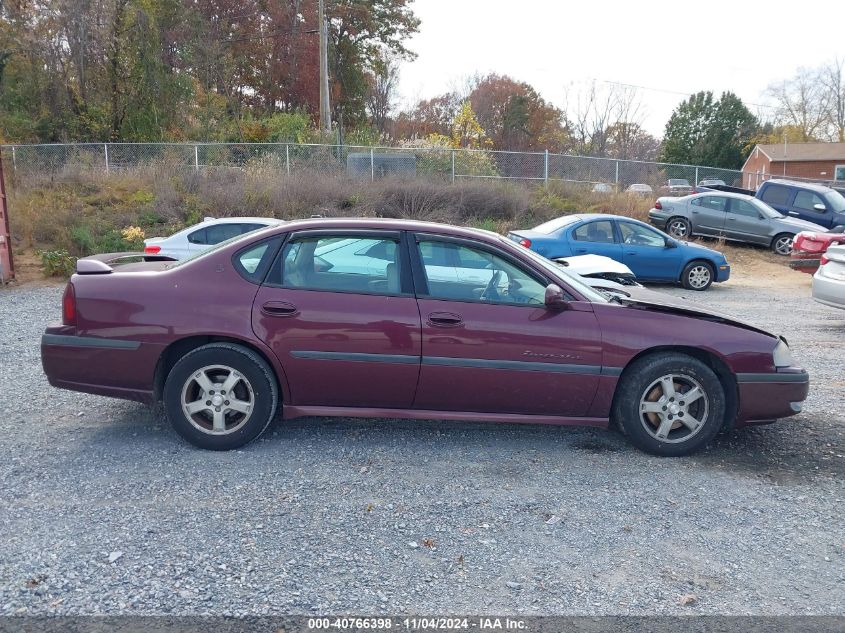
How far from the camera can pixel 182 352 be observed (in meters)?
4.92

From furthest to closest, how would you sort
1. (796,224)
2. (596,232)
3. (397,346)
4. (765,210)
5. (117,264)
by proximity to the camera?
(765,210)
(796,224)
(596,232)
(117,264)
(397,346)

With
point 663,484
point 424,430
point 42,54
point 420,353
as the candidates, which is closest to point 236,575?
point 420,353

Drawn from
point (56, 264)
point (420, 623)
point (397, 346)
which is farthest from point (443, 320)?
point (56, 264)

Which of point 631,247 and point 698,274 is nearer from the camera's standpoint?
point 631,247

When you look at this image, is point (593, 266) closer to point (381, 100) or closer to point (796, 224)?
point (796, 224)

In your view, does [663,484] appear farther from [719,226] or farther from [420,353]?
[719,226]

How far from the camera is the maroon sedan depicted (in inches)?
189

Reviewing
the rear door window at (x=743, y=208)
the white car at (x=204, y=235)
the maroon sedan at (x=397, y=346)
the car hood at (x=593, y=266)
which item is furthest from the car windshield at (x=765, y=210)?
the maroon sedan at (x=397, y=346)

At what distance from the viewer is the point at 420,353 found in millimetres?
4809

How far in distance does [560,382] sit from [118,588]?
2890 mm

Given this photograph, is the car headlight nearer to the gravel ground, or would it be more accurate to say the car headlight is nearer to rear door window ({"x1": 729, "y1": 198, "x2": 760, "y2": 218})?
the gravel ground

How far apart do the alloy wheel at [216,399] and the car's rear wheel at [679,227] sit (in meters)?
16.8

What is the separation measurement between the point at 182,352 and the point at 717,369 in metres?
3.68

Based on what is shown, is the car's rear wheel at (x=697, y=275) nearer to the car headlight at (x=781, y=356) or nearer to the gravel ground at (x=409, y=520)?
the gravel ground at (x=409, y=520)
